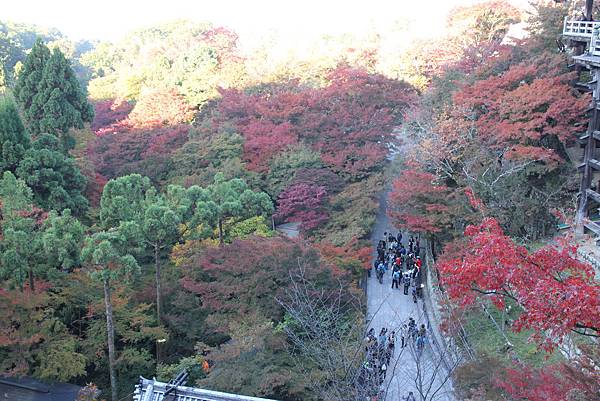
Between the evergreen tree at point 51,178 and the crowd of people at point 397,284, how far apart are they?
40.8 feet

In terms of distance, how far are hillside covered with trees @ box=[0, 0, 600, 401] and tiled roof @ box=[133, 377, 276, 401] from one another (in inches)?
80.5

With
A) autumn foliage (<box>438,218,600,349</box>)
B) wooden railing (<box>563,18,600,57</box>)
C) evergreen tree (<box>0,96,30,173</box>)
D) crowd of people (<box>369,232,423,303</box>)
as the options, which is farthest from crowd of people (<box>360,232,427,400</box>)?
evergreen tree (<box>0,96,30,173</box>)

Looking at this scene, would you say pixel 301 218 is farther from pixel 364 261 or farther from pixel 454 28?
pixel 454 28

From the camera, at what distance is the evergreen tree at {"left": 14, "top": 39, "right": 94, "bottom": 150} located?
26.0 m

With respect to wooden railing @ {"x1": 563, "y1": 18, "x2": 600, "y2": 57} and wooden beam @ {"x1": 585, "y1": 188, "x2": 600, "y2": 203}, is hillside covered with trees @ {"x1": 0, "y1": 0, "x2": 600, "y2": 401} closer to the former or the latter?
wooden beam @ {"x1": 585, "y1": 188, "x2": 600, "y2": 203}

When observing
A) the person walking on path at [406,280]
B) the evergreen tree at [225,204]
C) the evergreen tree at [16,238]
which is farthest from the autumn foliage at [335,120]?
the evergreen tree at [16,238]

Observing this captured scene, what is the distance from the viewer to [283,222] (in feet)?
87.7

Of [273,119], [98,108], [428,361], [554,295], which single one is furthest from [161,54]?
[554,295]

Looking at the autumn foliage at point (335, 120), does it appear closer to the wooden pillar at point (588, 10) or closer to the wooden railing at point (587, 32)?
the wooden railing at point (587, 32)

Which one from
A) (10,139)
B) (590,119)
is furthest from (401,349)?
(10,139)

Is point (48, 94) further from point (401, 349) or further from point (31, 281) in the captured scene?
point (401, 349)

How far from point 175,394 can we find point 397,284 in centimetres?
1247

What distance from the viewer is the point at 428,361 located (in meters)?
16.9

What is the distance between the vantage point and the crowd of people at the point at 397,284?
14922 millimetres
